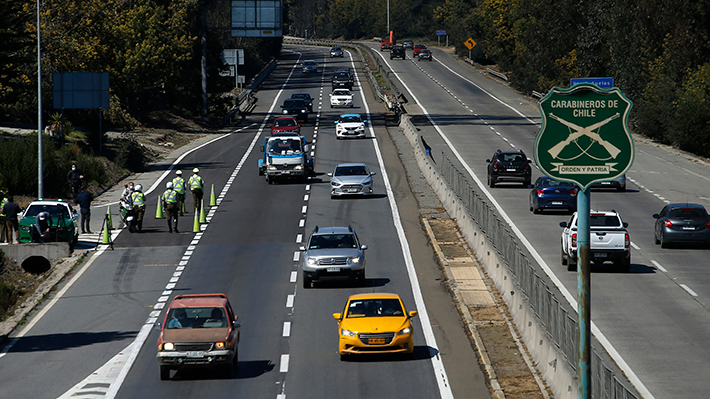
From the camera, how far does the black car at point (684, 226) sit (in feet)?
101

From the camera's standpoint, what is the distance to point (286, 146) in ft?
147

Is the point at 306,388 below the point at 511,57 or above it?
below

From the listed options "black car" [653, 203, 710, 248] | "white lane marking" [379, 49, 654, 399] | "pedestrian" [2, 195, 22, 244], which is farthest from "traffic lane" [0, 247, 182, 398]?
"black car" [653, 203, 710, 248]

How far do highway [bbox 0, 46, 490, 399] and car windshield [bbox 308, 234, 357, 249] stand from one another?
4.15 feet

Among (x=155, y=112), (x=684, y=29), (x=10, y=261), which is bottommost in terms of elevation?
(x=10, y=261)

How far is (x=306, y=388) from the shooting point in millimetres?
17469

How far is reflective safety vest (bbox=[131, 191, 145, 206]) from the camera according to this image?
33312mm

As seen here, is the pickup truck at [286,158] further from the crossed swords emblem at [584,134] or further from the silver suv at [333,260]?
the crossed swords emblem at [584,134]

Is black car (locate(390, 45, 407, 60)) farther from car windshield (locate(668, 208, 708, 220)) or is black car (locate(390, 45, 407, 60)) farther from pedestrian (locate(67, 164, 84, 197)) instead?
car windshield (locate(668, 208, 708, 220))

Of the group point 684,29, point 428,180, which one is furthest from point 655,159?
point 428,180

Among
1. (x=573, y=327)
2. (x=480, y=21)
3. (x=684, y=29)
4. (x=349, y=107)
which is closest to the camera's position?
(x=573, y=327)

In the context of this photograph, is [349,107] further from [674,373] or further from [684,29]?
[674,373]

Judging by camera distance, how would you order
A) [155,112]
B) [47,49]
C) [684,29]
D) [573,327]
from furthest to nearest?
[155,112] < [684,29] < [47,49] < [573,327]

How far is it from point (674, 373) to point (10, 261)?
23.6 meters
